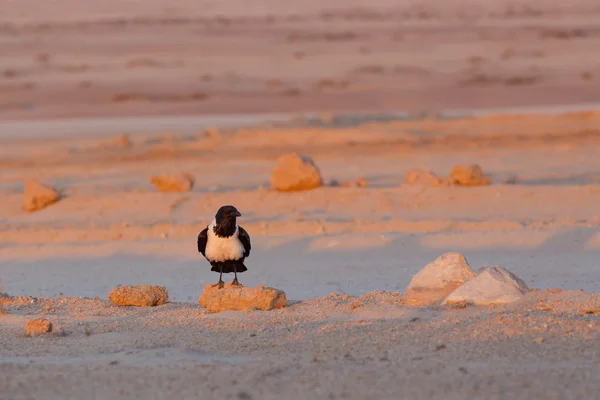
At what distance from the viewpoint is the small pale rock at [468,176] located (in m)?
13.1

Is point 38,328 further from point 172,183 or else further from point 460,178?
point 460,178

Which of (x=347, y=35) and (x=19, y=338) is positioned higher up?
(x=347, y=35)

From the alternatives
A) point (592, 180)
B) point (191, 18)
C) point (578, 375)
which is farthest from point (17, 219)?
point (191, 18)

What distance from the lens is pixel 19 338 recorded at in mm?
6902

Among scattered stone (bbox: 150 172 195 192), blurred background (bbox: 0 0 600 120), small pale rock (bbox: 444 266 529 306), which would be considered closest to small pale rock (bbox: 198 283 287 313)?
small pale rock (bbox: 444 266 529 306)

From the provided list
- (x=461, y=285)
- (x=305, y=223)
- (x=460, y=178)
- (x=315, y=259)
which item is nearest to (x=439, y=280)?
(x=461, y=285)

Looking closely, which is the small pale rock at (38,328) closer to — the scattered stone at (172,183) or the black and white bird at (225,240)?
the black and white bird at (225,240)

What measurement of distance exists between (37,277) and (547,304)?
14.9ft

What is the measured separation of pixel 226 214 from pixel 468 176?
19.2 feet

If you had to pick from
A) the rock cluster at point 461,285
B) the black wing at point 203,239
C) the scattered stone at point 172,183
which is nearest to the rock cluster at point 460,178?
the scattered stone at point 172,183

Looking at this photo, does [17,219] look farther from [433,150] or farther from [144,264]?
[433,150]

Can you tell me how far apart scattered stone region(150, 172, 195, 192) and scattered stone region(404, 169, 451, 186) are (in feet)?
7.92

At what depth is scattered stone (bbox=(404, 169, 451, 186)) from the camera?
13.2 metres

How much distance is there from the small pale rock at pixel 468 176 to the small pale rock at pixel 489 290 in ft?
18.6
